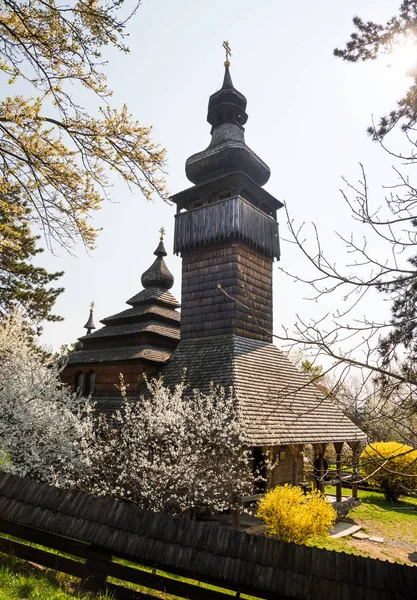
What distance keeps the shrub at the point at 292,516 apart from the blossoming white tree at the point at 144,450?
0.85 m

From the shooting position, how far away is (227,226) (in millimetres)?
17000

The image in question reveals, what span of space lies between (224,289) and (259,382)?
4.55 m

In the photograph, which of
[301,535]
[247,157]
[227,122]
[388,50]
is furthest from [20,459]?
[227,122]

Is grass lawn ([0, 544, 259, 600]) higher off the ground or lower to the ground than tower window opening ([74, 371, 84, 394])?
lower

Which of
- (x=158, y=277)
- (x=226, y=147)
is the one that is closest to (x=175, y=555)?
(x=158, y=277)

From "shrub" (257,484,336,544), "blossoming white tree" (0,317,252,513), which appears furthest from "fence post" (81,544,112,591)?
"shrub" (257,484,336,544)

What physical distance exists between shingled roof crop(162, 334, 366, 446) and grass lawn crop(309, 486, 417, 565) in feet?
9.12

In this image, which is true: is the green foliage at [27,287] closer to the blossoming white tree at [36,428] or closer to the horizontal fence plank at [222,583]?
the blossoming white tree at [36,428]

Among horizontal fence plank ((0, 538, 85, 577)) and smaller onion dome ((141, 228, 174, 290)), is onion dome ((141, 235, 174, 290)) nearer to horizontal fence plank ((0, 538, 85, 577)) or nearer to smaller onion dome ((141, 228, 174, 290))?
smaller onion dome ((141, 228, 174, 290))

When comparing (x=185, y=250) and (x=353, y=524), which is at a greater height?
(x=185, y=250)

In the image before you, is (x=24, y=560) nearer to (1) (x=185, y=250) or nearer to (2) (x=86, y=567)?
(2) (x=86, y=567)

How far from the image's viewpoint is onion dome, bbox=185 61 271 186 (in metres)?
18.3

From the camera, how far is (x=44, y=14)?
5.86m

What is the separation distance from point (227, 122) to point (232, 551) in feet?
65.5
